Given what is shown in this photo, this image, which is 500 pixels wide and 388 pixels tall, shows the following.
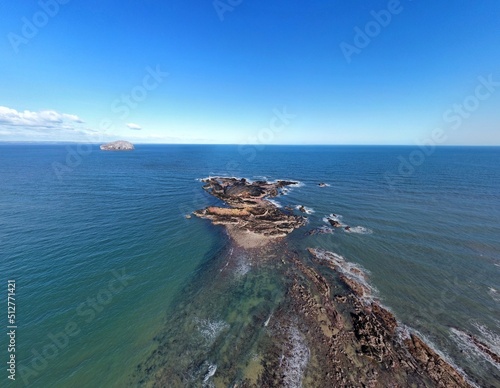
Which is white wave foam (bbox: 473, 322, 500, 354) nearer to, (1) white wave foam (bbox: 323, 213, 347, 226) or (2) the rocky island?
(2) the rocky island

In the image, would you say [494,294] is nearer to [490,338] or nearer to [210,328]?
[490,338]

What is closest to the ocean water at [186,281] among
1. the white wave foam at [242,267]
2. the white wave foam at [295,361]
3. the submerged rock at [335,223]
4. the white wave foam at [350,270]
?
the white wave foam at [242,267]

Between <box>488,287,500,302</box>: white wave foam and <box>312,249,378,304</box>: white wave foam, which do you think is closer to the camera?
<box>488,287,500,302</box>: white wave foam

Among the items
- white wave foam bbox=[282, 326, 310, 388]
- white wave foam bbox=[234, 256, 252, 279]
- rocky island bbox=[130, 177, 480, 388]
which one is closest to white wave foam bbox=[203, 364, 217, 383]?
rocky island bbox=[130, 177, 480, 388]

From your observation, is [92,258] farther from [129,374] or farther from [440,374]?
[440,374]

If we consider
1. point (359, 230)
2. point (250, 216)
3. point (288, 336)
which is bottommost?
point (288, 336)

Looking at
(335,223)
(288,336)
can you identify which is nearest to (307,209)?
(335,223)

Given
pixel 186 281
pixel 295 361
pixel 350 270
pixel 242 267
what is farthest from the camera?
pixel 242 267

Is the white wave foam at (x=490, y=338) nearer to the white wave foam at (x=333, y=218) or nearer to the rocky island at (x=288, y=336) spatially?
the rocky island at (x=288, y=336)
